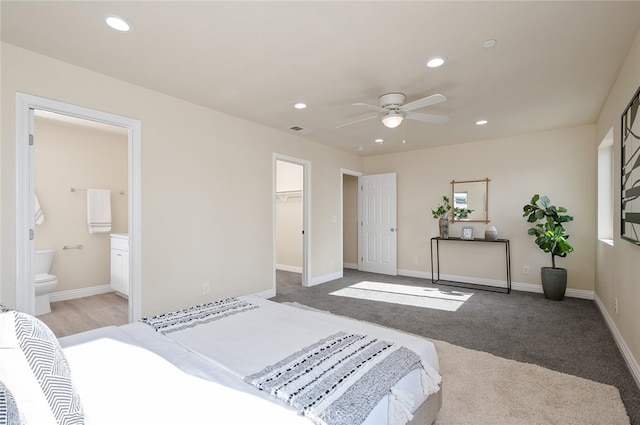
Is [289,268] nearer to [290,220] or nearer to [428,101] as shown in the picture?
[290,220]

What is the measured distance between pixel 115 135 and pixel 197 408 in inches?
208

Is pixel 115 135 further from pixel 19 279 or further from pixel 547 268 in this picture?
pixel 547 268

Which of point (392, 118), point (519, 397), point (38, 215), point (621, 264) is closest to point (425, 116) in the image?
point (392, 118)

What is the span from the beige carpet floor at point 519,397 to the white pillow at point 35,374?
185cm

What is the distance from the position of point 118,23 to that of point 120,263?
11.3 feet

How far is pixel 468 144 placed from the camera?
558 centimetres

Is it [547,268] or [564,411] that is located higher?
[547,268]

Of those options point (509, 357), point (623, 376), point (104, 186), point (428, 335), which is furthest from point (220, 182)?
point (623, 376)

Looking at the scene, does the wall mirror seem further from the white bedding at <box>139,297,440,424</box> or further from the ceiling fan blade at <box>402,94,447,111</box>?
the white bedding at <box>139,297,440,424</box>

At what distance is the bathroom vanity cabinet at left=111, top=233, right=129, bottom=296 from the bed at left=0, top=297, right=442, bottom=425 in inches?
116

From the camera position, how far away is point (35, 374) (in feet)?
2.87

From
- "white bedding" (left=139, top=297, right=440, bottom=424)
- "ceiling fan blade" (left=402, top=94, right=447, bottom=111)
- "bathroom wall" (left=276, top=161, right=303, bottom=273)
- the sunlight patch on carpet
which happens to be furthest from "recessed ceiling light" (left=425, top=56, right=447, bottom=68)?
"bathroom wall" (left=276, top=161, right=303, bottom=273)

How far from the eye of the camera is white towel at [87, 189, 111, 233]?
15.7 feet

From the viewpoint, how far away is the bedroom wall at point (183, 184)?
252 cm
